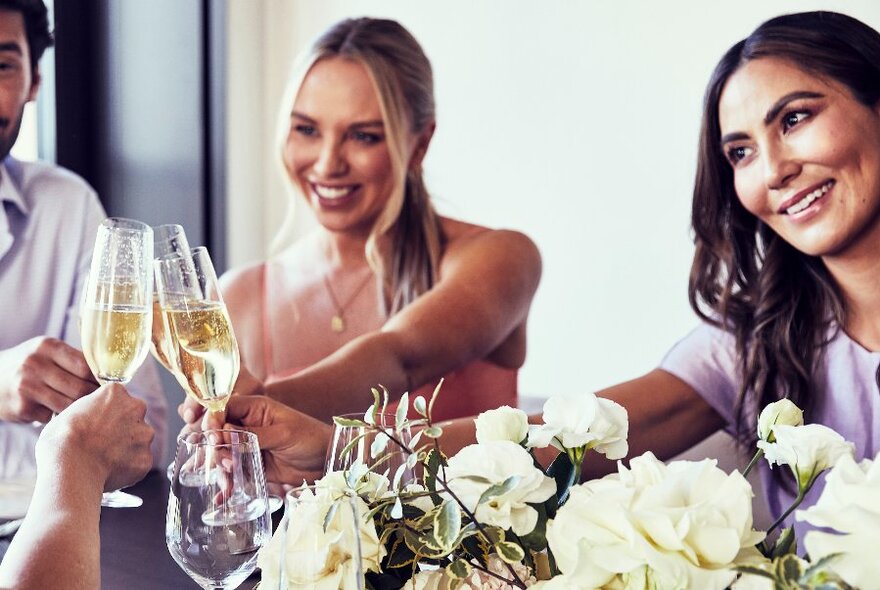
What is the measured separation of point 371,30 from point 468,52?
0.98m

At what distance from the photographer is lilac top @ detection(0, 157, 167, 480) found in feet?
7.45

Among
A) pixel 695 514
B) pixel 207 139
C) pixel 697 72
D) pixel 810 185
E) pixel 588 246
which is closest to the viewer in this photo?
pixel 695 514

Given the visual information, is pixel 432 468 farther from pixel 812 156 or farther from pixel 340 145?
pixel 340 145

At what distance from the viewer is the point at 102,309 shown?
120cm

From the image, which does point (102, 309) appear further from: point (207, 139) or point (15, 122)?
point (207, 139)

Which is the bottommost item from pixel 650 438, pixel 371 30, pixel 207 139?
pixel 650 438

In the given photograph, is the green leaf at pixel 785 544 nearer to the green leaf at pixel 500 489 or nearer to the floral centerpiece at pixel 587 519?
the floral centerpiece at pixel 587 519

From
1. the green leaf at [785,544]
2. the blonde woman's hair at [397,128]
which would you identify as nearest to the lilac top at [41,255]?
the blonde woman's hair at [397,128]

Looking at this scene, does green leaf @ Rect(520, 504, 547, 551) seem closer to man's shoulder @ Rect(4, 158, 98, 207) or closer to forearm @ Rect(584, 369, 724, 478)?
forearm @ Rect(584, 369, 724, 478)

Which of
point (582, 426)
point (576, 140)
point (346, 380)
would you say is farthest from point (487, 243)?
point (582, 426)

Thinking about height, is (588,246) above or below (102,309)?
below

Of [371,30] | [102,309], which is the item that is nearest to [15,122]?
[371,30]

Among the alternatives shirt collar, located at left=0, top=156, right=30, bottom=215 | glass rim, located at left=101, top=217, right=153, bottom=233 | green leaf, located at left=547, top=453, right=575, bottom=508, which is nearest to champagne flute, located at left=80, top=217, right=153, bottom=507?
glass rim, located at left=101, top=217, right=153, bottom=233

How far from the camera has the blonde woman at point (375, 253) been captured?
2117 millimetres
